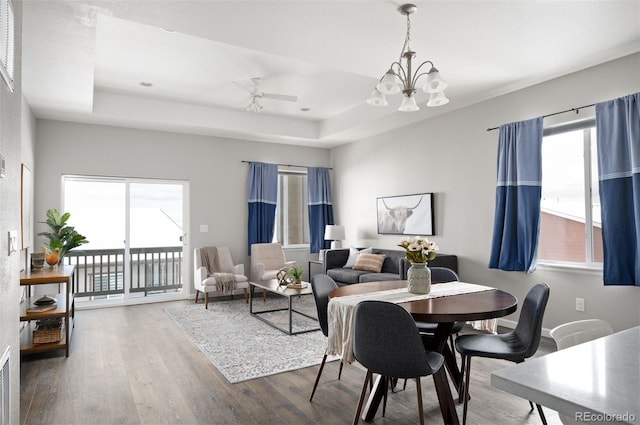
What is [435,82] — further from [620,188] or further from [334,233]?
[334,233]

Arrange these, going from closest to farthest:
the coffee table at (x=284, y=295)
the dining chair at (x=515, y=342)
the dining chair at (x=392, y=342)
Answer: the dining chair at (x=392, y=342) → the dining chair at (x=515, y=342) → the coffee table at (x=284, y=295)

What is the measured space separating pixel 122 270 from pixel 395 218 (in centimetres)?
446

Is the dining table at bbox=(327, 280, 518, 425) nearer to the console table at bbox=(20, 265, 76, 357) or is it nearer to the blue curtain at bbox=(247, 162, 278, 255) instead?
the console table at bbox=(20, 265, 76, 357)

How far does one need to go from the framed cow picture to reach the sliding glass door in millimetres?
3324

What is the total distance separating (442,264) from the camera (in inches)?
200

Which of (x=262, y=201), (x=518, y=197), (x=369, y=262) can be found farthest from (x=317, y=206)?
(x=518, y=197)

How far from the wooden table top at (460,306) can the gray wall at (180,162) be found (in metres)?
4.29

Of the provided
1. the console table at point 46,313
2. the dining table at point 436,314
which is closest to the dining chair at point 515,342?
the dining table at point 436,314

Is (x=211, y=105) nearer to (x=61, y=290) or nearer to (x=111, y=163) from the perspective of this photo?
(x=111, y=163)

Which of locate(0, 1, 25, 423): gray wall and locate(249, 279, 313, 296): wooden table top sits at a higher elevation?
locate(0, 1, 25, 423): gray wall

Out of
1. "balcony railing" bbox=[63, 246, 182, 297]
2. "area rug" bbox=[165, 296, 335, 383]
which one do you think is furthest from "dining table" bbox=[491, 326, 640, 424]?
"balcony railing" bbox=[63, 246, 182, 297]

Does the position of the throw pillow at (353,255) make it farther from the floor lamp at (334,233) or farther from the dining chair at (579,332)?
the dining chair at (579,332)

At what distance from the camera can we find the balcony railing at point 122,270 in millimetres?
6234

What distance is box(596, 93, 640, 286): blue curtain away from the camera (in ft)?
11.5
